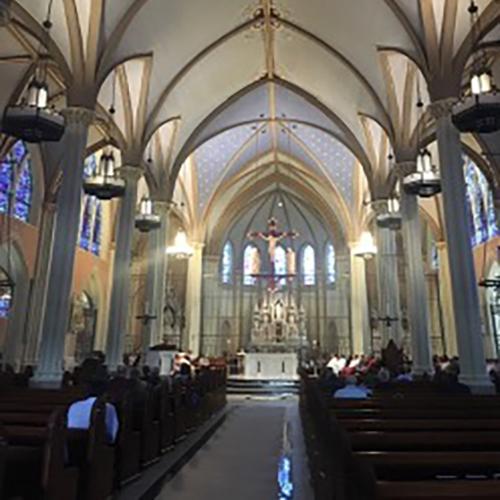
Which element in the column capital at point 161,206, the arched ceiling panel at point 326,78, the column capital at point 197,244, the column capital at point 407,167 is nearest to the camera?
the column capital at point 407,167

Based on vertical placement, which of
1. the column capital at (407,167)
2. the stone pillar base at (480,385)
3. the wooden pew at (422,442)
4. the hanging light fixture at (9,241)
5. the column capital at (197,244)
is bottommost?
the wooden pew at (422,442)

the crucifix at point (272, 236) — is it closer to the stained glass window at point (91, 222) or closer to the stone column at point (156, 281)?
the stained glass window at point (91, 222)

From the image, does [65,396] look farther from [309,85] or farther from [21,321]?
[309,85]

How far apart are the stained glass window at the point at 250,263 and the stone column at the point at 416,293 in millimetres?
15822

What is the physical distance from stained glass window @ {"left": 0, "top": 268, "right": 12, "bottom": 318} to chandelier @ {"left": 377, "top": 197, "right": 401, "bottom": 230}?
12575 mm

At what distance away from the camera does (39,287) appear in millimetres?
15648

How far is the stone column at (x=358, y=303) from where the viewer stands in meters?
21.8

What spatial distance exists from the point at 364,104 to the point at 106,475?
13732 mm

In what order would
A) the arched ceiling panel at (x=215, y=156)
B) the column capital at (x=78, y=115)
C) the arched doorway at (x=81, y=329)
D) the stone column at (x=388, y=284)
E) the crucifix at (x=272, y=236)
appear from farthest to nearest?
the crucifix at (x=272, y=236)
the arched ceiling panel at (x=215, y=156)
the arched doorway at (x=81, y=329)
the stone column at (x=388, y=284)
the column capital at (x=78, y=115)

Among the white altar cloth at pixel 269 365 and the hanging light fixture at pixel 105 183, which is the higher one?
the hanging light fixture at pixel 105 183

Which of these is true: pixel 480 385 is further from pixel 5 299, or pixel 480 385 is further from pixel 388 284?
pixel 5 299

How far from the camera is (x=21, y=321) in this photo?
49.6 feet

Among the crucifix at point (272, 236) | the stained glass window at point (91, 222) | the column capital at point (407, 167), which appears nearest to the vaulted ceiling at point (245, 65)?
the column capital at point (407, 167)

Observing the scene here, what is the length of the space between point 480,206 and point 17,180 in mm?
17816
